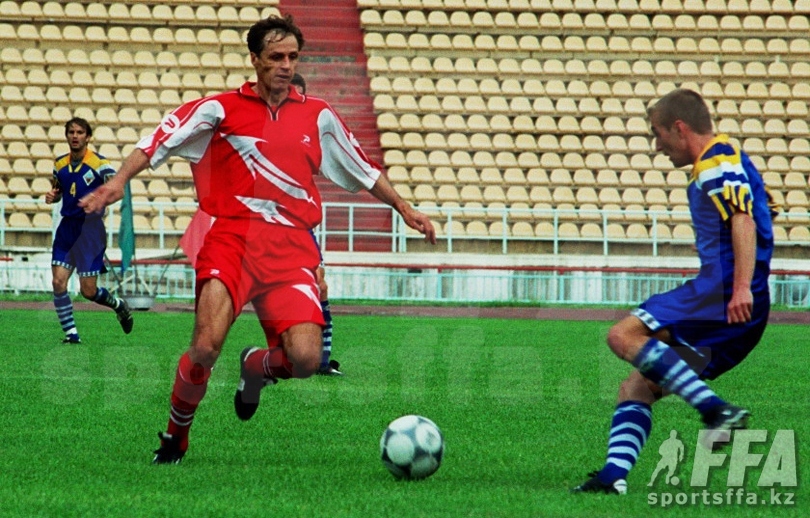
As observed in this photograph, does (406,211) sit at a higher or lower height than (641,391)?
higher

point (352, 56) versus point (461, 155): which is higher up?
point (352, 56)

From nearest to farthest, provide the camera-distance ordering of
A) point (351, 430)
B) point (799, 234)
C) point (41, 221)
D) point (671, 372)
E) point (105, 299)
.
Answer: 1. point (671, 372)
2. point (351, 430)
3. point (105, 299)
4. point (41, 221)
5. point (799, 234)

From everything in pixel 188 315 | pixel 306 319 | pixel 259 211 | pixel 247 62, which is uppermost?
pixel 247 62

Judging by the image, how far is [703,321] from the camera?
4820 mm

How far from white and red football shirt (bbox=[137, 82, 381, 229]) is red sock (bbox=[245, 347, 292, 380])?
60cm

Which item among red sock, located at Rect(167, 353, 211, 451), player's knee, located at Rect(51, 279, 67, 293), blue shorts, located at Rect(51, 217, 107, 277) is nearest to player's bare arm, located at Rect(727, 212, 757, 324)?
red sock, located at Rect(167, 353, 211, 451)

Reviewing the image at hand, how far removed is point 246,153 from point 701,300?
212cm

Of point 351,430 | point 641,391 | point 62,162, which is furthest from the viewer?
point 62,162

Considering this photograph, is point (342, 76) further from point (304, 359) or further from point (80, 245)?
point (304, 359)

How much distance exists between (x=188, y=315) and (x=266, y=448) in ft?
40.6

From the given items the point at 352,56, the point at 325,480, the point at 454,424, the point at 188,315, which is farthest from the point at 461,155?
the point at 325,480

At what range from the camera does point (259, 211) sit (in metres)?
5.68

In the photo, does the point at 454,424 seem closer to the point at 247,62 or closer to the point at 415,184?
the point at 415,184

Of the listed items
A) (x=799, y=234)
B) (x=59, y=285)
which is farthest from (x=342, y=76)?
(x=59, y=285)
